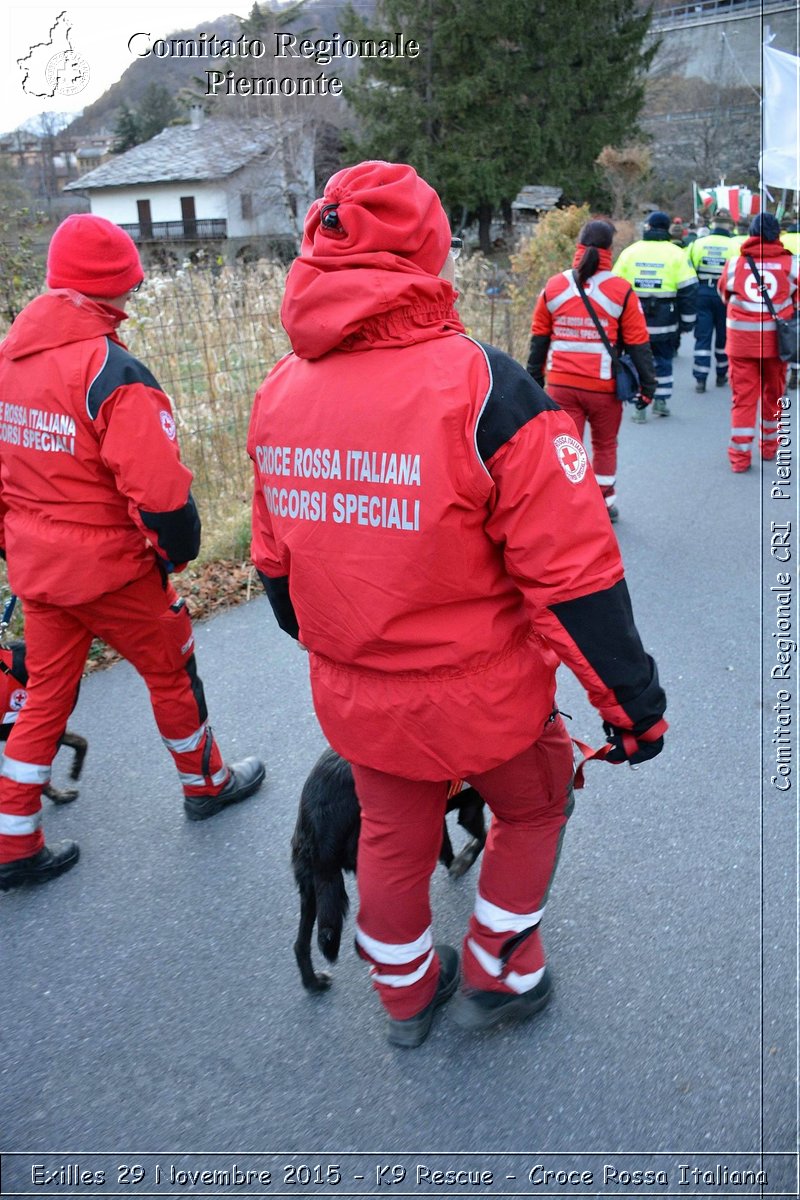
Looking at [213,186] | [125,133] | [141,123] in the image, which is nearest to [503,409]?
[213,186]

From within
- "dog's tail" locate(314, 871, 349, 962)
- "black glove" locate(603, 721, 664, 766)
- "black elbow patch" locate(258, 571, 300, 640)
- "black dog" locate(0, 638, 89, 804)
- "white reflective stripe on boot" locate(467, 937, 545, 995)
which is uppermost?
"black elbow patch" locate(258, 571, 300, 640)

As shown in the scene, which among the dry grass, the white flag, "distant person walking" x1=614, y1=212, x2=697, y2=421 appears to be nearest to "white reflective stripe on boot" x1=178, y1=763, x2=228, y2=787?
the dry grass

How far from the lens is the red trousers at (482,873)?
89.7 inches

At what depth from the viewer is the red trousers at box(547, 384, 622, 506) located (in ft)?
21.5

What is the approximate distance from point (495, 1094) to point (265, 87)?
688 centimetres

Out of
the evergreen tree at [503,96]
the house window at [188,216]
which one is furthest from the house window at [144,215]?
the evergreen tree at [503,96]

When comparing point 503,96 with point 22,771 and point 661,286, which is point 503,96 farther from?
point 22,771

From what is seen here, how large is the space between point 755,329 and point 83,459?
6466mm

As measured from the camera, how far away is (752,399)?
7.86m

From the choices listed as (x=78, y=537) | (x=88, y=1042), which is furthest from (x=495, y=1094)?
(x=78, y=537)

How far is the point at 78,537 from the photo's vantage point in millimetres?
3059

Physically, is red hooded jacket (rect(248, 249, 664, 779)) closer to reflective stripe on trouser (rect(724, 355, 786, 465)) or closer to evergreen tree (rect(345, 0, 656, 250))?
reflective stripe on trouser (rect(724, 355, 786, 465))

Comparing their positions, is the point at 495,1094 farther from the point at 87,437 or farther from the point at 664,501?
the point at 664,501

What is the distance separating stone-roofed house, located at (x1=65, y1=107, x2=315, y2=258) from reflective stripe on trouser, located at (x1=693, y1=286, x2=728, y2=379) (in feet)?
44.6
